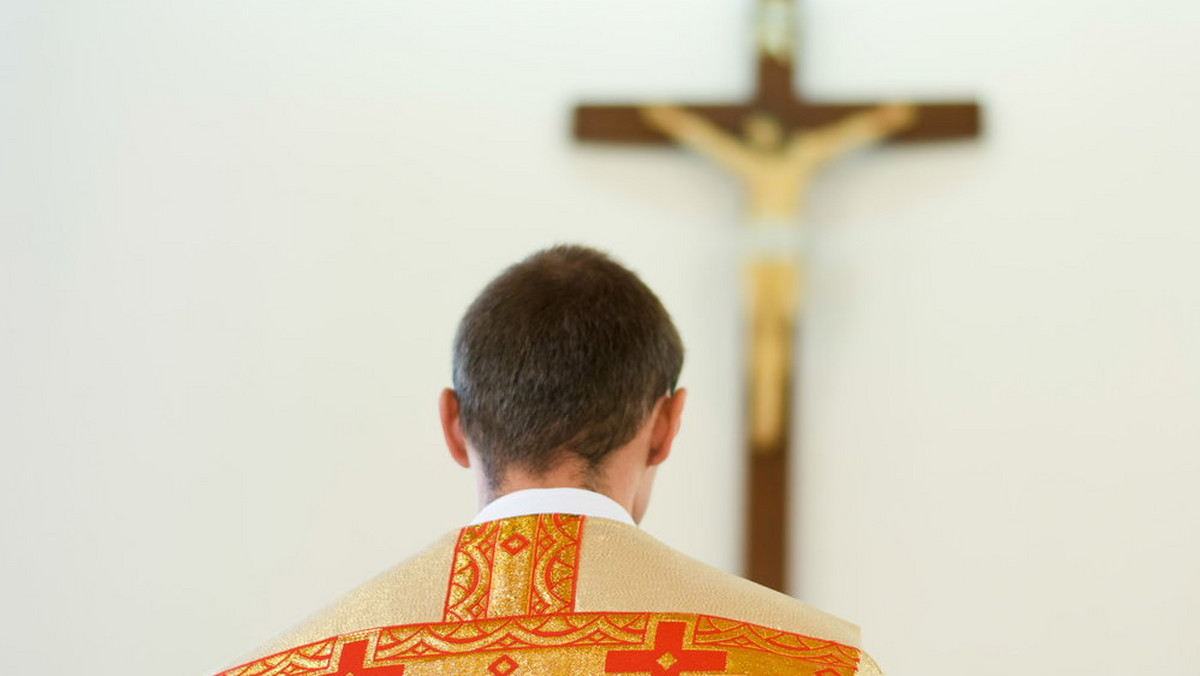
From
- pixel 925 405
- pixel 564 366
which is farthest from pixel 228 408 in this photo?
pixel 564 366

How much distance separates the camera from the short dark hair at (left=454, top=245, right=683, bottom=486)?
1600 mm

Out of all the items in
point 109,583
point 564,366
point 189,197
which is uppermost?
point 189,197

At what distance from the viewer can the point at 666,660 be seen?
1.49 meters

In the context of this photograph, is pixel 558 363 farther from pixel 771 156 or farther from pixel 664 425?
pixel 771 156

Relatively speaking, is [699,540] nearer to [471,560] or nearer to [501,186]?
[501,186]

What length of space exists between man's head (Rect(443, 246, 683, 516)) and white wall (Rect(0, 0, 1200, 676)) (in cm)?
234

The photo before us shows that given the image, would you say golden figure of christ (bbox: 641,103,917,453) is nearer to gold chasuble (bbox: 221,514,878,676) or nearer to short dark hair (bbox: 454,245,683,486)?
short dark hair (bbox: 454,245,683,486)

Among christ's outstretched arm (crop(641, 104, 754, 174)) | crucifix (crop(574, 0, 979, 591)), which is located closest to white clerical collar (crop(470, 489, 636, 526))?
crucifix (crop(574, 0, 979, 591))

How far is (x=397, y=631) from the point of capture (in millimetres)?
1538

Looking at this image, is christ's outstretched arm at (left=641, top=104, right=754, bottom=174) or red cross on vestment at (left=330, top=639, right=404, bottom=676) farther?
christ's outstretched arm at (left=641, top=104, right=754, bottom=174)

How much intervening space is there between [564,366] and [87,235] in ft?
9.64

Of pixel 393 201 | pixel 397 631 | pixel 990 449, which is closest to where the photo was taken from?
pixel 397 631

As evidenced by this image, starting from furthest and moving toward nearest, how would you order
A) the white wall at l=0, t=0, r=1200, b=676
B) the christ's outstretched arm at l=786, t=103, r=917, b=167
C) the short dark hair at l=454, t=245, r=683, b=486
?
the christ's outstretched arm at l=786, t=103, r=917, b=167 < the white wall at l=0, t=0, r=1200, b=676 < the short dark hair at l=454, t=245, r=683, b=486

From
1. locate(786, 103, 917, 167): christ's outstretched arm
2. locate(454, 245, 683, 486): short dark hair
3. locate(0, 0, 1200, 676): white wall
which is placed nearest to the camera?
locate(454, 245, 683, 486): short dark hair
